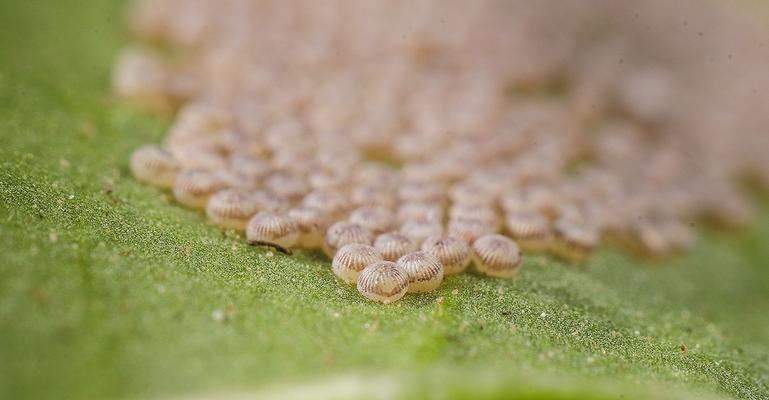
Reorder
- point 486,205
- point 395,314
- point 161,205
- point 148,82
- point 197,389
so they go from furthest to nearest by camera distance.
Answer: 1. point 148,82
2. point 486,205
3. point 161,205
4. point 395,314
5. point 197,389

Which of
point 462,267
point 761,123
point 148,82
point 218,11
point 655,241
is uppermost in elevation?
point 218,11

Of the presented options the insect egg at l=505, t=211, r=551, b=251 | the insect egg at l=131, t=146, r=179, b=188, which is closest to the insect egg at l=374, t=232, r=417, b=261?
the insect egg at l=505, t=211, r=551, b=251

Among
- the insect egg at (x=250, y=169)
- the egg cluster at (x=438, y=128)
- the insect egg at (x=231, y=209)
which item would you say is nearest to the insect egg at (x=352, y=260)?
the egg cluster at (x=438, y=128)

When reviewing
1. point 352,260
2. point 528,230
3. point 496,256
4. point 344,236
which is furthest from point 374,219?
point 528,230

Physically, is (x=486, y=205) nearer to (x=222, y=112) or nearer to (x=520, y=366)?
(x=520, y=366)

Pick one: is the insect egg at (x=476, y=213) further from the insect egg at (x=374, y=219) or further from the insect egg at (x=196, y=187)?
the insect egg at (x=196, y=187)

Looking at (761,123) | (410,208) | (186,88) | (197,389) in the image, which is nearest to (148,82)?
(186,88)

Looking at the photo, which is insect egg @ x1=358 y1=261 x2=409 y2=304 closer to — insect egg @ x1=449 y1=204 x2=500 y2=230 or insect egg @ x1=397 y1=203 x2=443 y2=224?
insect egg @ x1=397 y1=203 x2=443 y2=224
